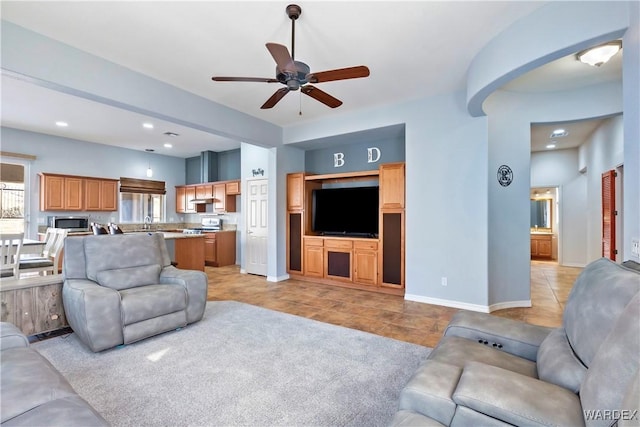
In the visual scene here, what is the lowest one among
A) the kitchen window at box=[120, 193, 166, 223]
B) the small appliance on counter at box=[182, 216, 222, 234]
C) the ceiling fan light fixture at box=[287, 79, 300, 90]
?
the small appliance on counter at box=[182, 216, 222, 234]

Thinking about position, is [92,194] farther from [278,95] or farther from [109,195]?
[278,95]

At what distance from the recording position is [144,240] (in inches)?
140

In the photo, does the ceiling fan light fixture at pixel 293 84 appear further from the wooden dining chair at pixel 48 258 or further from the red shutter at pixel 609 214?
the red shutter at pixel 609 214

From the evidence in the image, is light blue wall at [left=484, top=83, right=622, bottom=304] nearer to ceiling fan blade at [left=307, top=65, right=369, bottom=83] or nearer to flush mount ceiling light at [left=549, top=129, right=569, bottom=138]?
flush mount ceiling light at [left=549, top=129, right=569, bottom=138]

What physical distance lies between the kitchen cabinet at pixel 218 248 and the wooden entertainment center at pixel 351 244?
2.27 meters

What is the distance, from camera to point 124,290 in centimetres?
307

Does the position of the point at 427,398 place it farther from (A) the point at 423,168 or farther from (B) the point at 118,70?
(B) the point at 118,70

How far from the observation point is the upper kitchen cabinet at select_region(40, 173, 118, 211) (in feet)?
20.9

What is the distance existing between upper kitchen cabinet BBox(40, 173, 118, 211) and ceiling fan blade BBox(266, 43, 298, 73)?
6.72m

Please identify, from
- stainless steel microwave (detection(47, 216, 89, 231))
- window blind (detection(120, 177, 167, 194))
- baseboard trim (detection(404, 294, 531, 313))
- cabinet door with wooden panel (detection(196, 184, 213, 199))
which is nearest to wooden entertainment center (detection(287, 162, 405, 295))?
baseboard trim (detection(404, 294, 531, 313))

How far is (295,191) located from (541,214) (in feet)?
26.8

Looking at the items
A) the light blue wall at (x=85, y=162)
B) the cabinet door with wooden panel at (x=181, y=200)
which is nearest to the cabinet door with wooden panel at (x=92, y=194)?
the light blue wall at (x=85, y=162)

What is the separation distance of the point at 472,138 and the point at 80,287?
471 centimetres

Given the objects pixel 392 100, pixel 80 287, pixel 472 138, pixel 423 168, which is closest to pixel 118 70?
pixel 80 287
